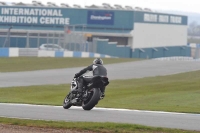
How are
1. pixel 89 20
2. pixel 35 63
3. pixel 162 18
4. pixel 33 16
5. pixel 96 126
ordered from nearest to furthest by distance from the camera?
1. pixel 96 126
2. pixel 35 63
3. pixel 89 20
4. pixel 33 16
5. pixel 162 18

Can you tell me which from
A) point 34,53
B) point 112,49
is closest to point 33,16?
point 112,49

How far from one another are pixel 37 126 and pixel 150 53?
224 feet

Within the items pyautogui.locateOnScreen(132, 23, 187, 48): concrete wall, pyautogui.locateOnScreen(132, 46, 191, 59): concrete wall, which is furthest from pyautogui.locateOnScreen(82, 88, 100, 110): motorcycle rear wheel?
pyautogui.locateOnScreen(132, 23, 187, 48): concrete wall

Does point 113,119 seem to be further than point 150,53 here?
No

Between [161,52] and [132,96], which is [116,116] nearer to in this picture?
[132,96]

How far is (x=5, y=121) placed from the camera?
12.3 m

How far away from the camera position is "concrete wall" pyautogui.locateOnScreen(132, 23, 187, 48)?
253ft

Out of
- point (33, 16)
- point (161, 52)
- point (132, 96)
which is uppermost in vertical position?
point (33, 16)

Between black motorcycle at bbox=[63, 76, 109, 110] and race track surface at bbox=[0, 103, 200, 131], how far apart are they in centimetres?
29

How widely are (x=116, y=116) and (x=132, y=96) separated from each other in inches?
345

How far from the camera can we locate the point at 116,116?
1432 centimetres

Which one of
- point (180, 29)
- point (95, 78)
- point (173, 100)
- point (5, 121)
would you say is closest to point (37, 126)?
point (5, 121)

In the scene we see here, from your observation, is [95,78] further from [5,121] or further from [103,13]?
[103,13]

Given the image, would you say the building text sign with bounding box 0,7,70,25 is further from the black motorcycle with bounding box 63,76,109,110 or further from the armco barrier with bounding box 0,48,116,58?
the black motorcycle with bounding box 63,76,109,110
